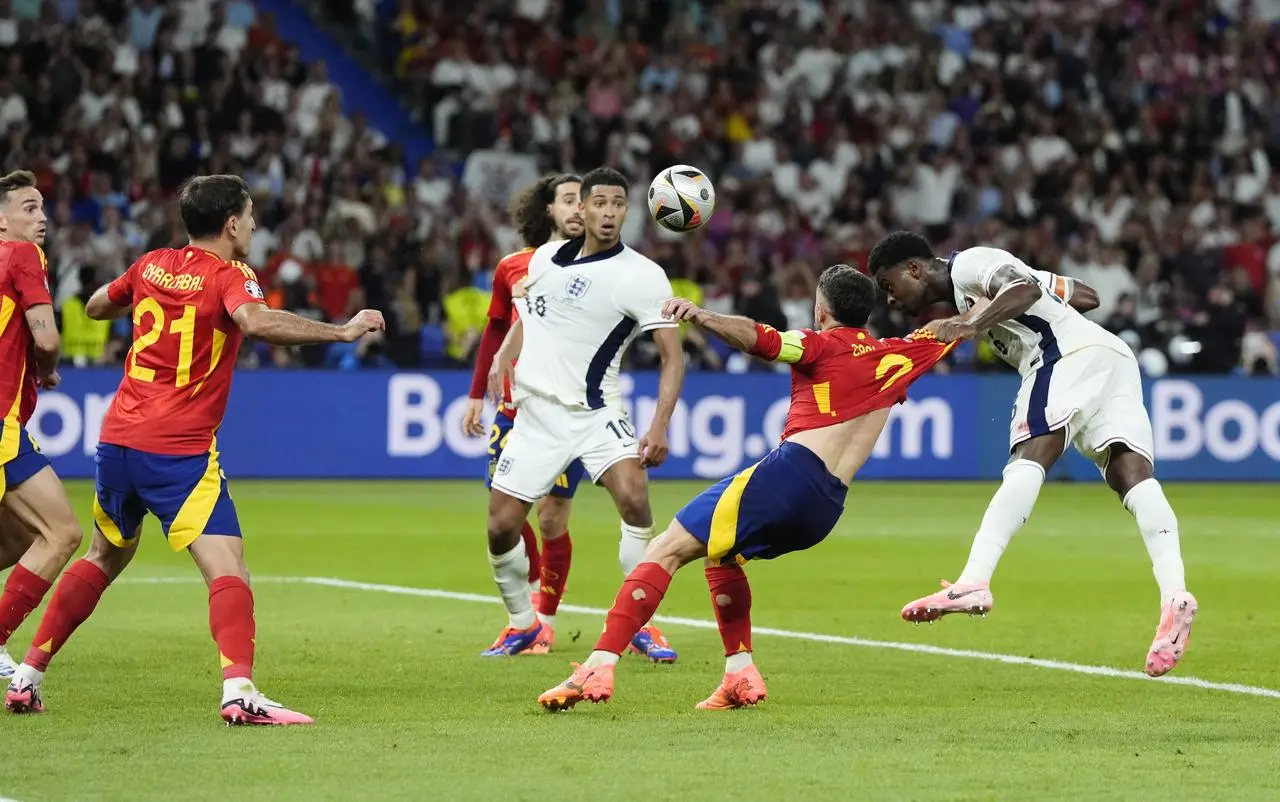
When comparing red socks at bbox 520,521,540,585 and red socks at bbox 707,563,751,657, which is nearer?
red socks at bbox 707,563,751,657

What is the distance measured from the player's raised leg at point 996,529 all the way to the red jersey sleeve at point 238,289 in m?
2.85

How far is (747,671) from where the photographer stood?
8156 mm

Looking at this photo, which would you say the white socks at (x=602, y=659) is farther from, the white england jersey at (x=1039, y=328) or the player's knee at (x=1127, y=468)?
the player's knee at (x=1127, y=468)

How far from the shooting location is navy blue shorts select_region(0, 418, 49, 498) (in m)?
8.34

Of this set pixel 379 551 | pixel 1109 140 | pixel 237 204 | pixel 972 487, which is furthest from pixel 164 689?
pixel 1109 140

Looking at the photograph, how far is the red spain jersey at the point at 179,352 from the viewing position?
7699mm

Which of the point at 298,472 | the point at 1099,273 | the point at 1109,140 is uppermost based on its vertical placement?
the point at 1109,140

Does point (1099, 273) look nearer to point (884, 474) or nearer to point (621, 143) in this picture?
point (884, 474)

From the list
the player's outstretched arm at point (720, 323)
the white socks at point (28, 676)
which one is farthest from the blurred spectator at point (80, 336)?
the player's outstretched arm at point (720, 323)

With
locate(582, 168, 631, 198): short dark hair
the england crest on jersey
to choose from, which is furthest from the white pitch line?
locate(582, 168, 631, 198): short dark hair

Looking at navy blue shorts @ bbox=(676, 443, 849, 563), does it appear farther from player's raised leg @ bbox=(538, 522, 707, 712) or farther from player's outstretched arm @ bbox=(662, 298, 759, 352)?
player's outstretched arm @ bbox=(662, 298, 759, 352)

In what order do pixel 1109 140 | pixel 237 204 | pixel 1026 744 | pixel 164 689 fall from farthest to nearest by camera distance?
pixel 1109 140 → pixel 164 689 → pixel 237 204 → pixel 1026 744

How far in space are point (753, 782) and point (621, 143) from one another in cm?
2124

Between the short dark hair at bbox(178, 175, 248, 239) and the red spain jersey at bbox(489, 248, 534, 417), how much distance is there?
2902 mm
